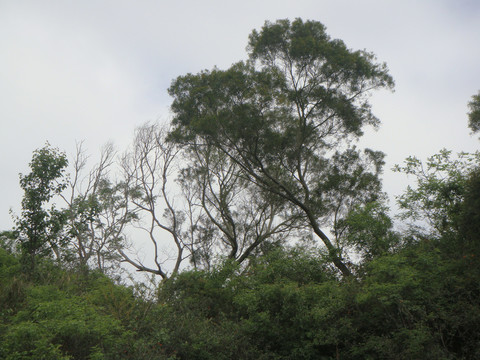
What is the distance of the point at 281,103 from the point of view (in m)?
16.4

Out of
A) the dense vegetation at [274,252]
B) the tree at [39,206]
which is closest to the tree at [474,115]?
the dense vegetation at [274,252]

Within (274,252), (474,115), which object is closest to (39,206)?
(274,252)

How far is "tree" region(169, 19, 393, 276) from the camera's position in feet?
53.3

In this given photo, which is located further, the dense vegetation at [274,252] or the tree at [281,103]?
the tree at [281,103]

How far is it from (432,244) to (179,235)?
13.8 metres

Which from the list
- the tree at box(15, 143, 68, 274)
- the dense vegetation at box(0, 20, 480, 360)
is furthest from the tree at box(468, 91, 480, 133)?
the tree at box(15, 143, 68, 274)

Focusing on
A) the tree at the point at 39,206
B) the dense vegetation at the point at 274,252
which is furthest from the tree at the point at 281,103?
the tree at the point at 39,206

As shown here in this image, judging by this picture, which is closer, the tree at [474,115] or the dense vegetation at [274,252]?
the dense vegetation at [274,252]

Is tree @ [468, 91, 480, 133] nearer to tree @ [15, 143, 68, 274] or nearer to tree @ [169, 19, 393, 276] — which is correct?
tree @ [169, 19, 393, 276]

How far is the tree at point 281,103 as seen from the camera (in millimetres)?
16250

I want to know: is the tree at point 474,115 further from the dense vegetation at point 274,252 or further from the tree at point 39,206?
the tree at point 39,206

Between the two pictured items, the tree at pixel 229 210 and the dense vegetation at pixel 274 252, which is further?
the tree at pixel 229 210

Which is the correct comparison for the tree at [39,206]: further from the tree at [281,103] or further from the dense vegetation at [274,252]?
the tree at [281,103]

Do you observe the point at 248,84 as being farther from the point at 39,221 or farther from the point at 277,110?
the point at 39,221
